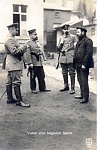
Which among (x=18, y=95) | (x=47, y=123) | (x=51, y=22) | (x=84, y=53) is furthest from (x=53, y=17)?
(x=47, y=123)

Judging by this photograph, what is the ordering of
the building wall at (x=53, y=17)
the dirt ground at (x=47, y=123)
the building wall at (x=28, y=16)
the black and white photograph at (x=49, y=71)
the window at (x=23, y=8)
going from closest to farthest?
the dirt ground at (x=47, y=123) → the black and white photograph at (x=49, y=71) → the building wall at (x=28, y=16) → the window at (x=23, y=8) → the building wall at (x=53, y=17)

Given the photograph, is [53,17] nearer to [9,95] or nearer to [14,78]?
[14,78]

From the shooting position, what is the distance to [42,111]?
112 inches

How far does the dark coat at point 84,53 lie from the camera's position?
302cm

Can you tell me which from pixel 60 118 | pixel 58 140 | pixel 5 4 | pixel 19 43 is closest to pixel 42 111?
pixel 60 118

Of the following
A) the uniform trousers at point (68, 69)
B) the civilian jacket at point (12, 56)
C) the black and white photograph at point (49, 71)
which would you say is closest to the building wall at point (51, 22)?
the black and white photograph at point (49, 71)

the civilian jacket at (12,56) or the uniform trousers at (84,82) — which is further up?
the civilian jacket at (12,56)

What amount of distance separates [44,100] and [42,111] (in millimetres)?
204

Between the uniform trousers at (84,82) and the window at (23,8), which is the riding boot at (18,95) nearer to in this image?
the uniform trousers at (84,82)

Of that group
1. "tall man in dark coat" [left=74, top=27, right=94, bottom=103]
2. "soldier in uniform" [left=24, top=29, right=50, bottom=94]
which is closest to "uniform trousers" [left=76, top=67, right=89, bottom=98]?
"tall man in dark coat" [left=74, top=27, right=94, bottom=103]

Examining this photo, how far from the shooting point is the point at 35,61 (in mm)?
3225

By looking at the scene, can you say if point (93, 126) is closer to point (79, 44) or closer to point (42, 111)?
point (42, 111)

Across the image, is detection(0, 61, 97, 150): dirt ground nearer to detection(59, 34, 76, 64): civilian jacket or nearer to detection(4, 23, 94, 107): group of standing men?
detection(4, 23, 94, 107): group of standing men

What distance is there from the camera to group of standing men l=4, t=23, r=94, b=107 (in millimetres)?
2938
